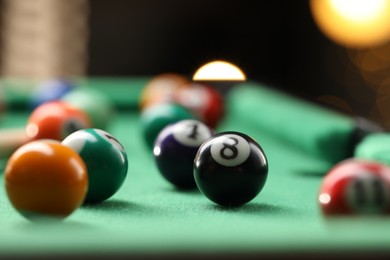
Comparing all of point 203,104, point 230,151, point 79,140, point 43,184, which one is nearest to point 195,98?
point 203,104

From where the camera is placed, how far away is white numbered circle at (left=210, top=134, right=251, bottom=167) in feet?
6.81

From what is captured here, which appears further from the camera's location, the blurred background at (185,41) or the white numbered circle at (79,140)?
the blurred background at (185,41)

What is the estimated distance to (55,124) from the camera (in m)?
3.01

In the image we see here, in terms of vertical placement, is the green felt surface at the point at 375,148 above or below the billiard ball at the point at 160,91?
below

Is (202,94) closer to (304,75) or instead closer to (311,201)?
(311,201)

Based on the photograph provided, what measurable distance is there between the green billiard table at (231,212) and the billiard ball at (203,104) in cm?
13

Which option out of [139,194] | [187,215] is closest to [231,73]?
[139,194]

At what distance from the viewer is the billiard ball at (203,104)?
3908 mm

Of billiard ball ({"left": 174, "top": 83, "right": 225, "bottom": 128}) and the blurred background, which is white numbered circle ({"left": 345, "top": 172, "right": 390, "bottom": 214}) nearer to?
billiard ball ({"left": 174, "top": 83, "right": 225, "bottom": 128})

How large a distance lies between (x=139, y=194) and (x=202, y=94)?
1.82 metres

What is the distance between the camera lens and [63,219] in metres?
1.83

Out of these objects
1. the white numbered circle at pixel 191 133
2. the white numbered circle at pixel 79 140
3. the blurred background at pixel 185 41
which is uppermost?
the blurred background at pixel 185 41

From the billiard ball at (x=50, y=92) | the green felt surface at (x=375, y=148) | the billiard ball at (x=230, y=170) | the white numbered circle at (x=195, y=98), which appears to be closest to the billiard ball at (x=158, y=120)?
the white numbered circle at (x=195, y=98)

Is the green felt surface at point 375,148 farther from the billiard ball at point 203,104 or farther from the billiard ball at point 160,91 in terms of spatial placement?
the billiard ball at point 160,91
